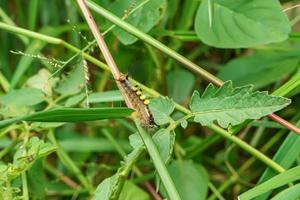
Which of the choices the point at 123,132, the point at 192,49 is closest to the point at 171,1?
the point at 192,49

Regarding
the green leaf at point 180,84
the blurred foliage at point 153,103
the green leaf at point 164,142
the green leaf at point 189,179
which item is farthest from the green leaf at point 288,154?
the green leaf at point 180,84

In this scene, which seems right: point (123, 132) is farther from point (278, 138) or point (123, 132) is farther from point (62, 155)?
point (278, 138)

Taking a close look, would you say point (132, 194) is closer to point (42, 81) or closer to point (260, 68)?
point (42, 81)

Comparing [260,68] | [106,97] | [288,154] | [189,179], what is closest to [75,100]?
[106,97]

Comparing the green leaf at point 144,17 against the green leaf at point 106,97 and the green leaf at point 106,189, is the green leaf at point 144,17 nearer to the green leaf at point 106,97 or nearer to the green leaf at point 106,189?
the green leaf at point 106,97

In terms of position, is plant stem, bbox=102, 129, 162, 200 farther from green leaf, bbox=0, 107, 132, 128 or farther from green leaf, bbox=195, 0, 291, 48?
green leaf, bbox=0, 107, 132, 128
